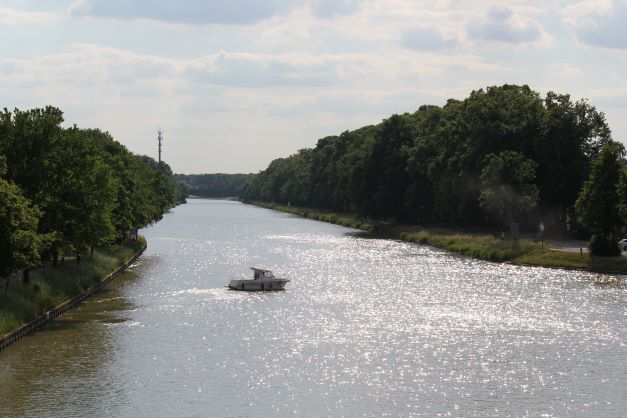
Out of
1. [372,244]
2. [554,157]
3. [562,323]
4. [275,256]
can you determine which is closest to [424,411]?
[562,323]

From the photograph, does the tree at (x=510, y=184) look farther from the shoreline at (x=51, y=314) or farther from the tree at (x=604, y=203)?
the shoreline at (x=51, y=314)

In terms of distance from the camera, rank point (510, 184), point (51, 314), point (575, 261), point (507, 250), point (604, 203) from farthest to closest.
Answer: point (510, 184) < point (507, 250) < point (604, 203) < point (575, 261) < point (51, 314)

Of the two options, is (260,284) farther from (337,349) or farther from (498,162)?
(498,162)

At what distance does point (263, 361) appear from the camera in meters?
47.7

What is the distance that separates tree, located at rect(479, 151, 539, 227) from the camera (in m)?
106

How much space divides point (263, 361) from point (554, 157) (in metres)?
74.3

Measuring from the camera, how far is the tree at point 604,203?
294 ft

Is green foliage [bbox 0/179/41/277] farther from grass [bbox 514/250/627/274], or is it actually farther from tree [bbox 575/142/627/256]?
tree [bbox 575/142/627/256]

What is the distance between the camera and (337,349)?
166 ft

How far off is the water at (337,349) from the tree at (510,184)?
21.2 m

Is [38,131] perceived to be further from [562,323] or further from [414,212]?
[414,212]

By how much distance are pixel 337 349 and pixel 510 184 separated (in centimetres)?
6137

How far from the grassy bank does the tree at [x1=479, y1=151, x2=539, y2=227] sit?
142 feet

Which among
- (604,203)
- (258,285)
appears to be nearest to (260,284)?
(258,285)
